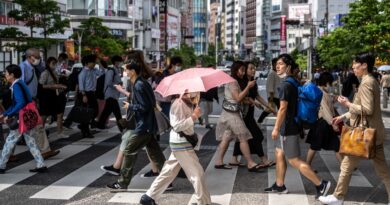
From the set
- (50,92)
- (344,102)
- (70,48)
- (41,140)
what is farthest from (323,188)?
(70,48)

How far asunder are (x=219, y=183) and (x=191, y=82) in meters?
2.21

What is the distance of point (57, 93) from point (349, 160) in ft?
22.9

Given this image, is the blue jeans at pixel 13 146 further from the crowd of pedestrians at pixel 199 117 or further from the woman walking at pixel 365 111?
the woman walking at pixel 365 111

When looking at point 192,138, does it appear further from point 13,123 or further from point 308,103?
point 13,123

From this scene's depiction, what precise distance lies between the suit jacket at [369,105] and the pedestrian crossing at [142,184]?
3.43 feet

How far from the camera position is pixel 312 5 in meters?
Answer: 114

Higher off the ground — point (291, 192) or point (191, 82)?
point (191, 82)

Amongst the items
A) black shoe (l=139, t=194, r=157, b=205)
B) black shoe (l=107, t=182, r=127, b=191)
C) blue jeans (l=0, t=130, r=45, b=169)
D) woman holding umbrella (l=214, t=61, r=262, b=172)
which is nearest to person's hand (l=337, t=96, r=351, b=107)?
woman holding umbrella (l=214, t=61, r=262, b=172)

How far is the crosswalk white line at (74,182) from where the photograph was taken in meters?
7.05

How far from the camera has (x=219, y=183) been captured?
308 inches

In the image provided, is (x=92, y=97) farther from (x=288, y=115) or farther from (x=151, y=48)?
(x=151, y=48)

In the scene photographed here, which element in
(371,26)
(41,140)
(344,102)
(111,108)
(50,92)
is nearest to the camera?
(344,102)

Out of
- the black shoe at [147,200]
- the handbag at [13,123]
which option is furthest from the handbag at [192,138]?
the handbag at [13,123]

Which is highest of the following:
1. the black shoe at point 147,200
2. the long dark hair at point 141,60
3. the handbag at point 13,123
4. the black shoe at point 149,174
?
the long dark hair at point 141,60
